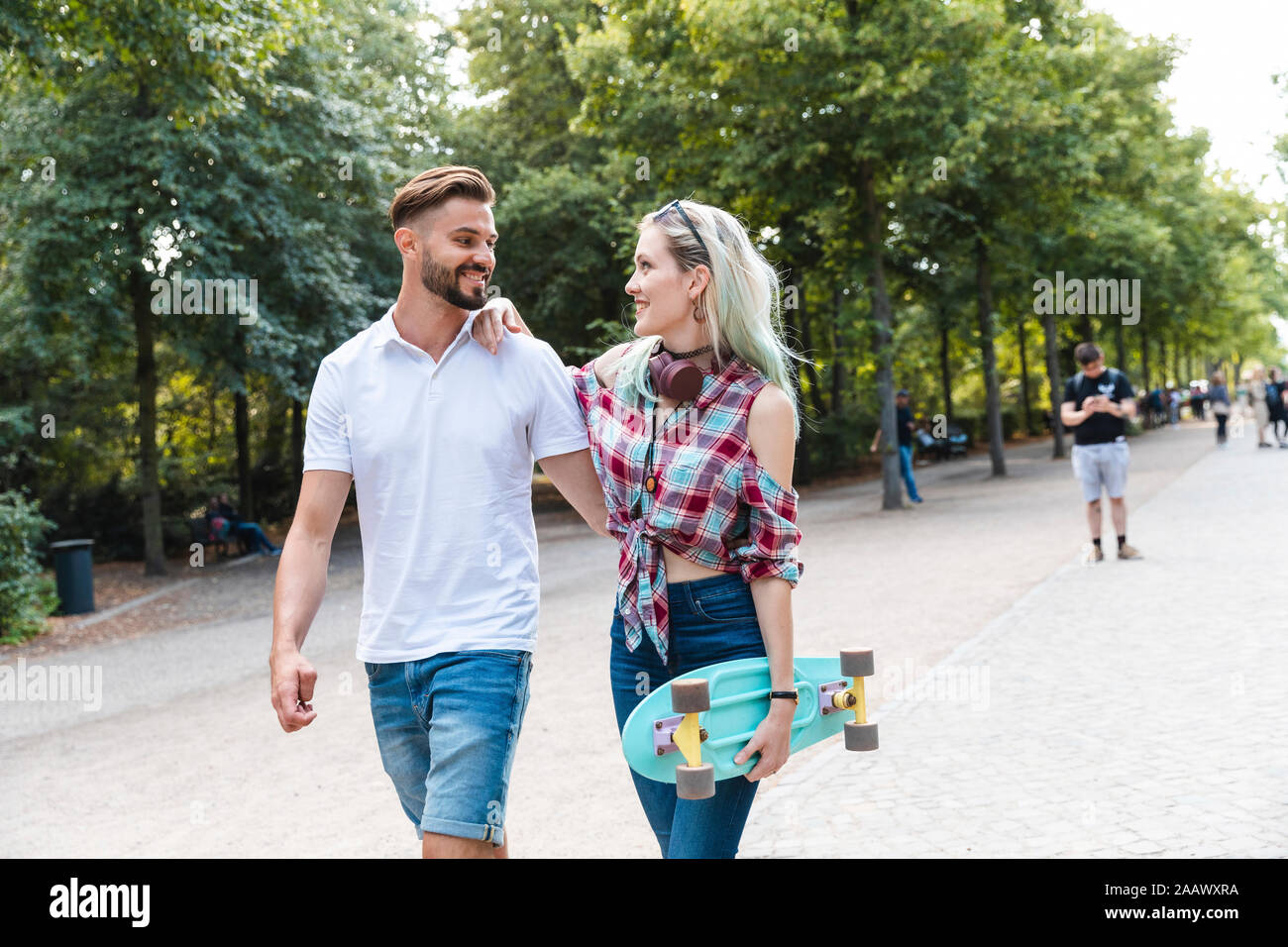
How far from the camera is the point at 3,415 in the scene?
14.8 meters

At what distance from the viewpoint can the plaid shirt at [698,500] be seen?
2545 millimetres

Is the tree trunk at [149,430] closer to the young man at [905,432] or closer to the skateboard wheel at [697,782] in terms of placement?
the young man at [905,432]

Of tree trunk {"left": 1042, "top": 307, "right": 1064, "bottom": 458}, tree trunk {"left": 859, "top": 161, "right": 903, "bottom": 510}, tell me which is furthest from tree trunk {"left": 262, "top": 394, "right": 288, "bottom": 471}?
tree trunk {"left": 1042, "top": 307, "right": 1064, "bottom": 458}

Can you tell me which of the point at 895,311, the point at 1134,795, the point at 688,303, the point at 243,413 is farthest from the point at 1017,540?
the point at 895,311

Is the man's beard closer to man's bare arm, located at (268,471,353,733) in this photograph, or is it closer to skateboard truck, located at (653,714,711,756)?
man's bare arm, located at (268,471,353,733)

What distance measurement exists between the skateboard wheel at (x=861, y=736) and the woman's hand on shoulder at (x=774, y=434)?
54 cm

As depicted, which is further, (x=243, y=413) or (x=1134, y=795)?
(x=243, y=413)

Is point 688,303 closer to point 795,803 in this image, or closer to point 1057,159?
point 795,803

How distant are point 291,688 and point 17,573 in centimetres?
1144

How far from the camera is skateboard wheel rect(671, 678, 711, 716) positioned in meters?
2.29

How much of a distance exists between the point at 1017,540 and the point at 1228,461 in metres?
13.9

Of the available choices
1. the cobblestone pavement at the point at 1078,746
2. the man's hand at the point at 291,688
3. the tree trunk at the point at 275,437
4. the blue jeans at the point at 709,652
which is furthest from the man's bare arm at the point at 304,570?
the tree trunk at the point at 275,437

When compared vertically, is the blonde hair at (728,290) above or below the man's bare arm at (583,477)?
above

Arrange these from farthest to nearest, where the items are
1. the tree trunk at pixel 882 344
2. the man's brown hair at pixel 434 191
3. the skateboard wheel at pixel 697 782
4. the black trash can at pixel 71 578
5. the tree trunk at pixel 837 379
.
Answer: the tree trunk at pixel 837 379 → the tree trunk at pixel 882 344 → the black trash can at pixel 71 578 → the man's brown hair at pixel 434 191 → the skateboard wheel at pixel 697 782
